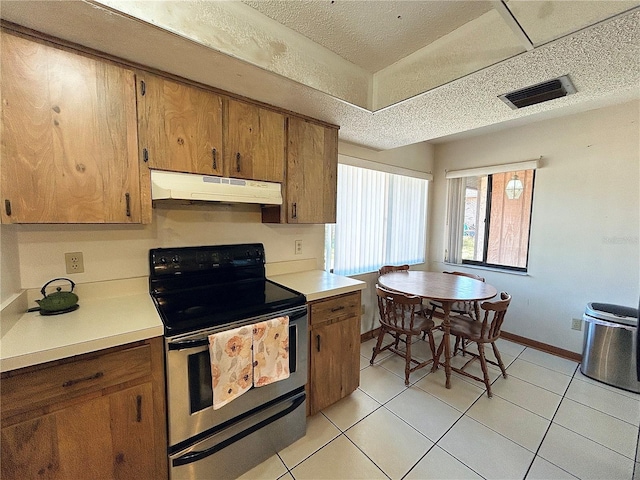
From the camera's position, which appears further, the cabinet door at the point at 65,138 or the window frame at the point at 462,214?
the window frame at the point at 462,214

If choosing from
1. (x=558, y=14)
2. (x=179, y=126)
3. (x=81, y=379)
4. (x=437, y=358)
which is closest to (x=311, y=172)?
(x=179, y=126)

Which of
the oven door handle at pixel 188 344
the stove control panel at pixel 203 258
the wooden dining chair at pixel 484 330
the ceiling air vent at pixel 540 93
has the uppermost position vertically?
the ceiling air vent at pixel 540 93

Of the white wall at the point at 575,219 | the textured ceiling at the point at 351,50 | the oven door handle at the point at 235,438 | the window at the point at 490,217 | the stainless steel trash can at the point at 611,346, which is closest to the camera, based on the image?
the textured ceiling at the point at 351,50

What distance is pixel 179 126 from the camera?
58.6 inches

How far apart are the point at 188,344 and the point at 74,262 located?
0.89 m

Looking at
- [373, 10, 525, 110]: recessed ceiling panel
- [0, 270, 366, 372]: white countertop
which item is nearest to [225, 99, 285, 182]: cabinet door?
[373, 10, 525, 110]: recessed ceiling panel

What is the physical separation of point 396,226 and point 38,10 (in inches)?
131

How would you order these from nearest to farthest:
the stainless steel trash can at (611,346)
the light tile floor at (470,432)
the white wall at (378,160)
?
1. the light tile floor at (470,432)
2. the stainless steel trash can at (611,346)
3. the white wall at (378,160)

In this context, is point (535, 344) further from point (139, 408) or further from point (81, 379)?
point (81, 379)

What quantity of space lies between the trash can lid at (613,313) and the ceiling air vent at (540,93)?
1.98 m

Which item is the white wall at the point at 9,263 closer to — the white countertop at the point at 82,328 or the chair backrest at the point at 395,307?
the white countertop at the point at 82,328

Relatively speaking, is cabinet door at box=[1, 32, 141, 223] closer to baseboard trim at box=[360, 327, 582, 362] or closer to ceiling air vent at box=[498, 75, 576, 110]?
ceiling air vent at box=[498, 75, 576, 110]

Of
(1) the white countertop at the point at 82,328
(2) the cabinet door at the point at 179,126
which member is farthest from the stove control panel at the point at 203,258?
(2) the cabinet door at the point at 179,126

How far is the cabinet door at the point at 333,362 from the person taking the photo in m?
1.81
